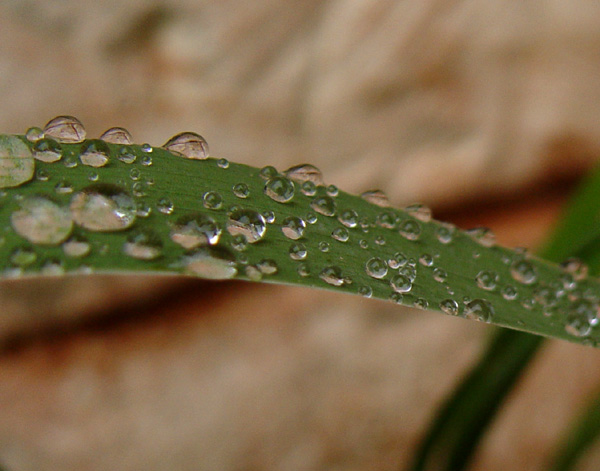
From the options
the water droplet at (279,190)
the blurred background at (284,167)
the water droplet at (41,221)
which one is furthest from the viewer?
the blurred background at (284,167)

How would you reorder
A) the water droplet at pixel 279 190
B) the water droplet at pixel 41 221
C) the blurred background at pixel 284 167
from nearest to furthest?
the water droplet at pixel 41 221 < the water droplet at pixel 279 190 < the blurred background at pixel 284 167

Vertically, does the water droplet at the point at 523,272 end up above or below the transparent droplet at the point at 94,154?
above

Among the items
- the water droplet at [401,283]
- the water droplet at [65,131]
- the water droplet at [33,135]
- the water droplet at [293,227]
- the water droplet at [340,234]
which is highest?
the water droplet at [65,131]

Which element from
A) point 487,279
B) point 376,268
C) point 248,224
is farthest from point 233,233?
point 487,279

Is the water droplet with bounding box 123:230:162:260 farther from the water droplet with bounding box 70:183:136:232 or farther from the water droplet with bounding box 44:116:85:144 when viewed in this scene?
the water droplet with bounding box 44:116:85:144

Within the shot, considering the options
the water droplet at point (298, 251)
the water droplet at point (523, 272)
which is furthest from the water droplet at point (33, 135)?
the water droplet at point (523, 272)

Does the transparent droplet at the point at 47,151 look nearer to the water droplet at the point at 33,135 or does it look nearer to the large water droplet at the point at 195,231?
the water droplet at the point at 33,135

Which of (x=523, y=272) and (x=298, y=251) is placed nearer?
(x=298, y=251)

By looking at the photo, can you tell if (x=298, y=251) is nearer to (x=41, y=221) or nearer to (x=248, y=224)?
(x=248, y=224)
